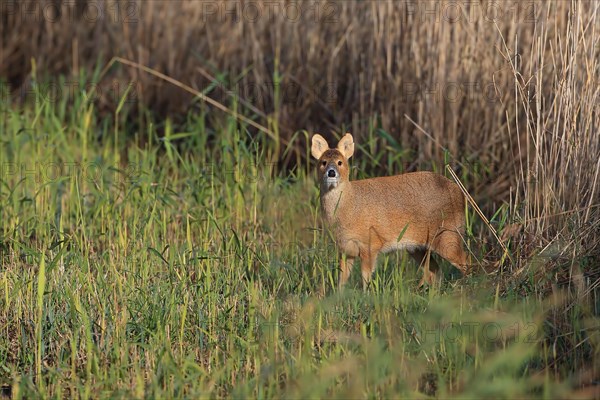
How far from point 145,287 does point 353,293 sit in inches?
41.4

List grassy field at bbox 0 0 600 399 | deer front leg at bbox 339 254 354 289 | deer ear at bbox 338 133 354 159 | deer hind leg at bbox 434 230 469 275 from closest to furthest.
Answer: grassy field at bbox 0 0 600 399, deer front leg at bbox 339 254 354 289, deer hind leg at bbox 434 230 469 275, deer ear at bbox 338 133 354 159

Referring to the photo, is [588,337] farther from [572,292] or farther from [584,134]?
[584,134]

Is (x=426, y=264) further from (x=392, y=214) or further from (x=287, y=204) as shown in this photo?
(x=287, y=204)

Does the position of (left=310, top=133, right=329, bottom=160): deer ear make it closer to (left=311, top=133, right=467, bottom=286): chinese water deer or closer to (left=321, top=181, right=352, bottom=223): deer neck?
(left=311, top=133, right=467, bottom=286): chinese water deer

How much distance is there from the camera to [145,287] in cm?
504

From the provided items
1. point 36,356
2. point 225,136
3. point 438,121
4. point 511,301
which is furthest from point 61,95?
point 511,301

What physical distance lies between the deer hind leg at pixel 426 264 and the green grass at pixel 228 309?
0.08m

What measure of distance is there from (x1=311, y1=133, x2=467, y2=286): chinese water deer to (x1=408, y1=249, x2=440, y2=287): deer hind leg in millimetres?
19

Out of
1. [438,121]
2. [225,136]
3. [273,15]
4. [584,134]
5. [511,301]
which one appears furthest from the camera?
[273,15]

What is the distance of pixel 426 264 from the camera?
5.53 m

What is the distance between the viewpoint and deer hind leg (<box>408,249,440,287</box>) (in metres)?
5.45

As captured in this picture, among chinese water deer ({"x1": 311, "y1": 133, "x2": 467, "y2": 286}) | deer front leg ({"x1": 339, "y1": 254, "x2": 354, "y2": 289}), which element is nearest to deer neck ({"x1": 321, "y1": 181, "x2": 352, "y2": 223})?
chinese water deer ({"x1": 311, "y1": 133, "x2": 467, "y2": 286})

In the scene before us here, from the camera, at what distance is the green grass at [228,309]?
3.99 metres

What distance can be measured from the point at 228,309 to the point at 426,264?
4.34 feet
